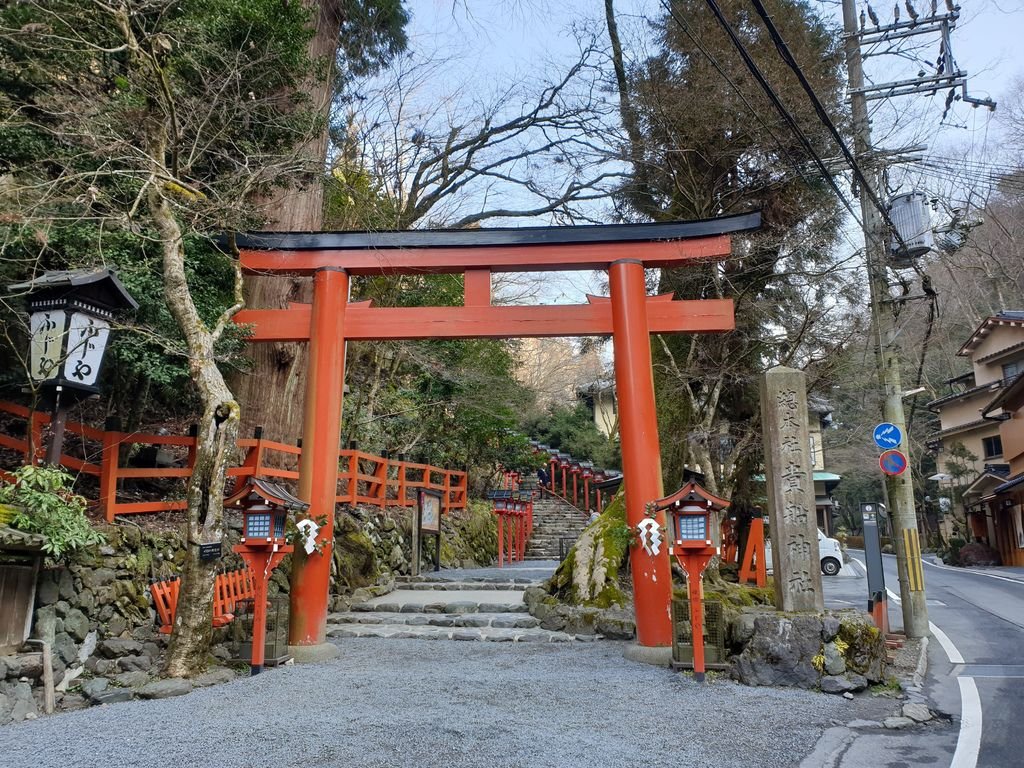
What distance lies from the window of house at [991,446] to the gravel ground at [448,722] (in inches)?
1179

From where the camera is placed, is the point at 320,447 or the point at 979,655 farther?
the point at 979,655

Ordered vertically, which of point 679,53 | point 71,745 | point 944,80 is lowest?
point 71,745

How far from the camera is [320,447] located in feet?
26.1

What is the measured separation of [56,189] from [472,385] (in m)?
10.6

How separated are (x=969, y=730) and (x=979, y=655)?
3842mm

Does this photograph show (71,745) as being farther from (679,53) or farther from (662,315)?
(679,53)

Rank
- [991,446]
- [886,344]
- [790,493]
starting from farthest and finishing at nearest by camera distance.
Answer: [991,446], [886,344], [790,493]

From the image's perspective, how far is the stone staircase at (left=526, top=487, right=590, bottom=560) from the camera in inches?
786

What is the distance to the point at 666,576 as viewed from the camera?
7445mm

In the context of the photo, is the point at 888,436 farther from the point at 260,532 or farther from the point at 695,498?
the point at 260,532

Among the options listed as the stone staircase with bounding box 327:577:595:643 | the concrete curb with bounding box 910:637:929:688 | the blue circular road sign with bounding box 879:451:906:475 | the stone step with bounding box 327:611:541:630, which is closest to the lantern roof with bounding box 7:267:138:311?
the stone staircase with bounding box 327:577:595:643

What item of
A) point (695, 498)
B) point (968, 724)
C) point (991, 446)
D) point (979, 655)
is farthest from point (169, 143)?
point (991, 446)

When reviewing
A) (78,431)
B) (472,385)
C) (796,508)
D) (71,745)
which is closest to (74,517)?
(78,431)

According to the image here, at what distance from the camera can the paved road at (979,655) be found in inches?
194
